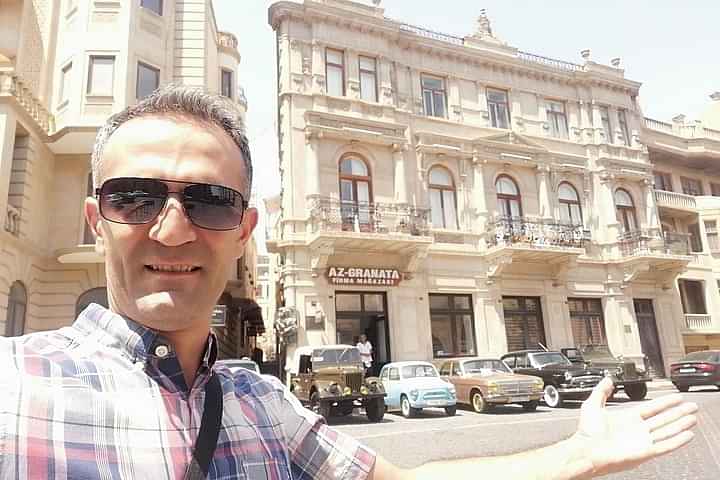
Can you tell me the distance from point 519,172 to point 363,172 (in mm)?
7717

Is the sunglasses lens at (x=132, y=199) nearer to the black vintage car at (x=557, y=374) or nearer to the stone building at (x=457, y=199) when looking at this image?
the black vintage car at (x=557, y=374)

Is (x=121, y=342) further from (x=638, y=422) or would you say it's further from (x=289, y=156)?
(x=289, y=156)

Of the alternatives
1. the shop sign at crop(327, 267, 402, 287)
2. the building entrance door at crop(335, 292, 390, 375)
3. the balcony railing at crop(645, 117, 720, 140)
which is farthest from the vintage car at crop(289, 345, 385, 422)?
the balcony railing at crop(645, 117, 720, 140)

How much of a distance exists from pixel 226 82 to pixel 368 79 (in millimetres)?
7123

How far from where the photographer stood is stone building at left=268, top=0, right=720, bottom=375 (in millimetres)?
18031

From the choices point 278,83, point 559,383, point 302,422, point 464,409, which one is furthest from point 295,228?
point 302,422

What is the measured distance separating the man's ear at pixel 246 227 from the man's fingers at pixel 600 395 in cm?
131

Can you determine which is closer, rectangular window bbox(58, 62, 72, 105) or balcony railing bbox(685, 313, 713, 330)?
rectangular window bbox(58, 62, 72, 105)

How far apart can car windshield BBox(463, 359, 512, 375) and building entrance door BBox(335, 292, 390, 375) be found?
14.3 feet

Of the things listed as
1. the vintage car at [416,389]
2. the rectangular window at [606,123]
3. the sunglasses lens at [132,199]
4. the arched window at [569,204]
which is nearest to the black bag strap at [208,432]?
the sunglasses lens at [132,199]

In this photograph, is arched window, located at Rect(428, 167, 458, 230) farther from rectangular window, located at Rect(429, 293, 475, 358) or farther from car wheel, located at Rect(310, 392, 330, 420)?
car wheel, located at Rect(310, 392, 330, 420)

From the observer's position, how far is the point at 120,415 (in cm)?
115

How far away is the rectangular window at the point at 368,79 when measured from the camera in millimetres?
20234

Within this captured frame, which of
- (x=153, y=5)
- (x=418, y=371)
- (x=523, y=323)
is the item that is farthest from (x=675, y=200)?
(x=153, y=5)
